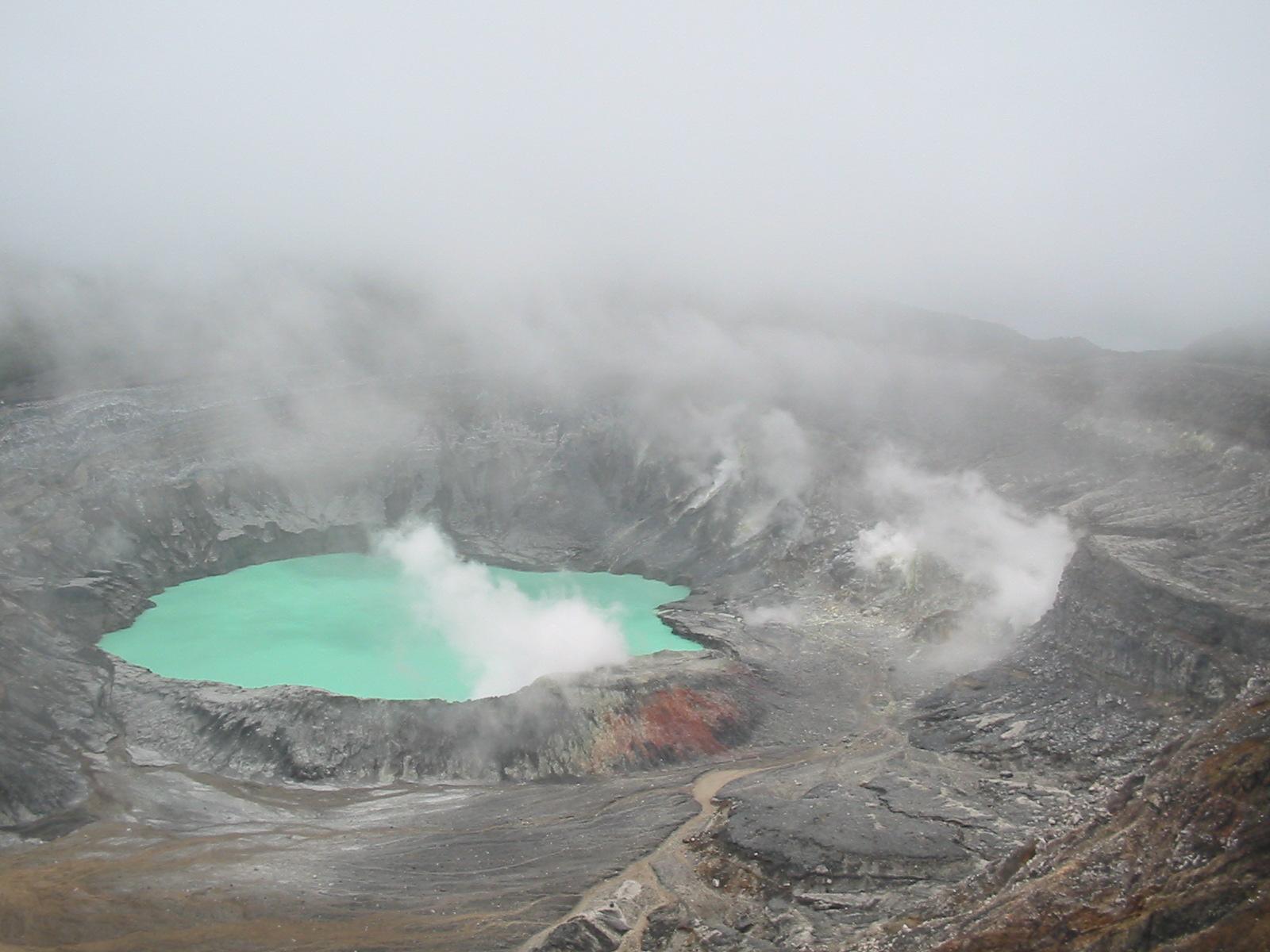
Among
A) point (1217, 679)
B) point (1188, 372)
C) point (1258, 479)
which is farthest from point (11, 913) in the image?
point (1188, 372)

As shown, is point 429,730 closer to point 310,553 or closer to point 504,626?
point 504,626

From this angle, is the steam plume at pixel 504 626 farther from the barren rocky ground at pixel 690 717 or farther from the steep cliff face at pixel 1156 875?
the steep cliff face at pixel 1156 875

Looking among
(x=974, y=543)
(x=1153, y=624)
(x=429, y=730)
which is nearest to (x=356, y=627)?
(x=429, y=730)

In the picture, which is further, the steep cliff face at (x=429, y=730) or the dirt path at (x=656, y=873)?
the steep cliff face at (x=429, y=730)

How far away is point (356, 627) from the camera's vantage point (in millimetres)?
51719

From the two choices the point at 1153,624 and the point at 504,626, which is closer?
the point at 1153,624

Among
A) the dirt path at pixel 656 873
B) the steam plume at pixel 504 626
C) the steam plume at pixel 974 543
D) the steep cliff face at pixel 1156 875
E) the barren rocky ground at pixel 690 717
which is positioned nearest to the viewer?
the steep cliff face at pixel 1156 875

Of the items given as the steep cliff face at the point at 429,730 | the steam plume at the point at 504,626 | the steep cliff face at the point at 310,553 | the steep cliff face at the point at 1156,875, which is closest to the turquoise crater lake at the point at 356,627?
the steam plume at the point at 504,626

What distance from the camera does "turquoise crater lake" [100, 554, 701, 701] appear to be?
46.0 metres

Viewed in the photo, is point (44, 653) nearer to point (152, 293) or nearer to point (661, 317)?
point (152, 293)

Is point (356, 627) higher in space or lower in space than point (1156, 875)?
higher

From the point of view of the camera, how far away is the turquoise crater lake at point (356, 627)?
45969 millimetres

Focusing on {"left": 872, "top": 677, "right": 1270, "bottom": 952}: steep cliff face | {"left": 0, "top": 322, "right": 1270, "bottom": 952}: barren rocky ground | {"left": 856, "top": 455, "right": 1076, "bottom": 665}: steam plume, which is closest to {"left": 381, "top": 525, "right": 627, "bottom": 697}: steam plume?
{"left": 0, "top": 322, "right": 1270, "bottom": 952}: barren rocky ground

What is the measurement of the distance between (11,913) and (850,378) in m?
62.4
